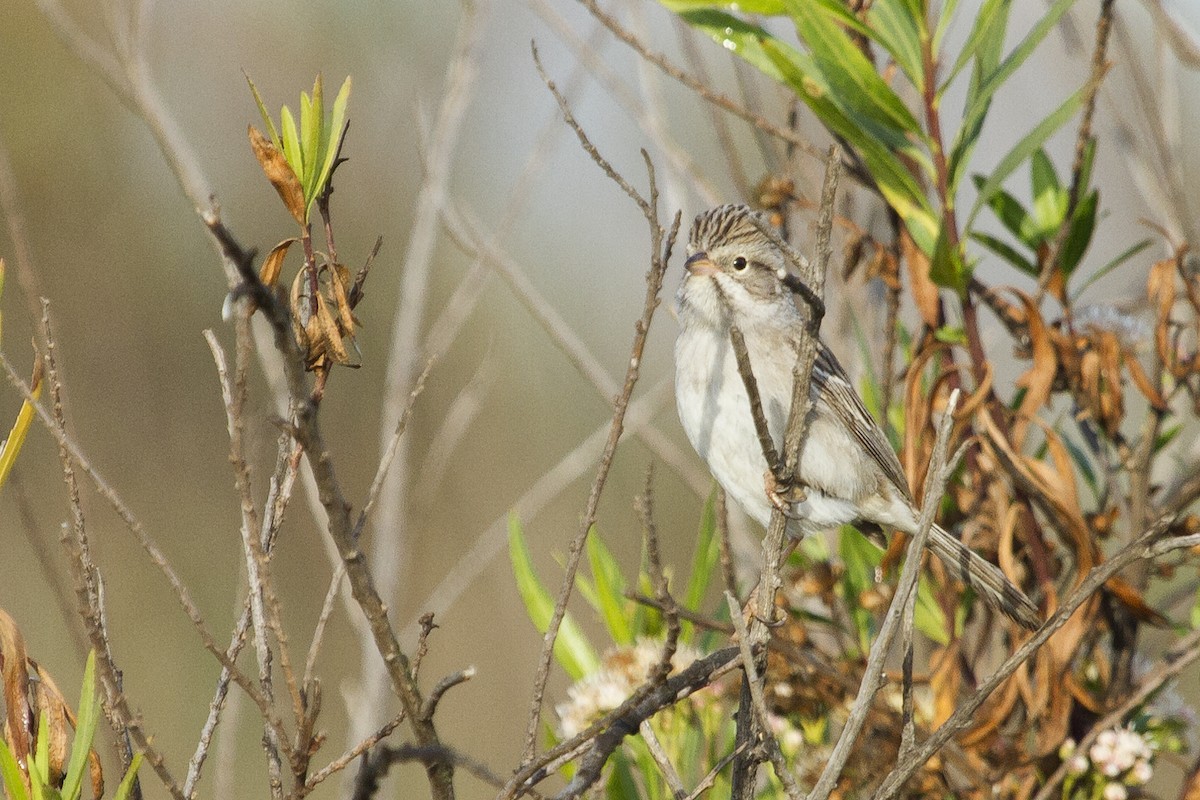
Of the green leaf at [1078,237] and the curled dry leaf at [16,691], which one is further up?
the curled dry leaf at [16,691]

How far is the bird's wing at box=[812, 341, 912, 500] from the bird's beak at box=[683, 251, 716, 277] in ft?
1.37

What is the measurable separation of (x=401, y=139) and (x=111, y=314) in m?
2.39

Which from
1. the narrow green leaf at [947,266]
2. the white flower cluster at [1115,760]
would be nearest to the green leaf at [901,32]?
the narrow green leaf at [947,266]

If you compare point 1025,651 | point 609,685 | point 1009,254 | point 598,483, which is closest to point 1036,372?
point 1009,254

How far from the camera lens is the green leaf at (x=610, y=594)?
3.29m

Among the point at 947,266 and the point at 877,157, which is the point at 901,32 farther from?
the point at 947,266

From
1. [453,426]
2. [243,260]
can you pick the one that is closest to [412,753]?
[243,260]

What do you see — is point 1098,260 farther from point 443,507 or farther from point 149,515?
point 149,515

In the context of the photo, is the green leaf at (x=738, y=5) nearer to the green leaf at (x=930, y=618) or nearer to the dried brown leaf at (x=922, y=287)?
the dried brown leaf at (x=922, y=287)

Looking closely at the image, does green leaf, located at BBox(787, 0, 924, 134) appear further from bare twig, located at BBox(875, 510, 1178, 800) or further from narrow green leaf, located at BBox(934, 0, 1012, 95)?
bare twig, located at BBox(875, 510, 1178, 800)

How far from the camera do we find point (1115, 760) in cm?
290

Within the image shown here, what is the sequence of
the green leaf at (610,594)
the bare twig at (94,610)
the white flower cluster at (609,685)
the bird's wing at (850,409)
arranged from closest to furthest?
the bare twig at (94,610), the white flower cluster at (609,685), the green leaf at (610,594), the bird's wing at (850,409)

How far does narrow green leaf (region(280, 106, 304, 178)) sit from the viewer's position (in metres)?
1.93

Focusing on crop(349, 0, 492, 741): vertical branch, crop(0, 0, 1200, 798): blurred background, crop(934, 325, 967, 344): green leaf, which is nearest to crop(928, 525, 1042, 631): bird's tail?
crop(934, 325, 967, 344): green leaf
